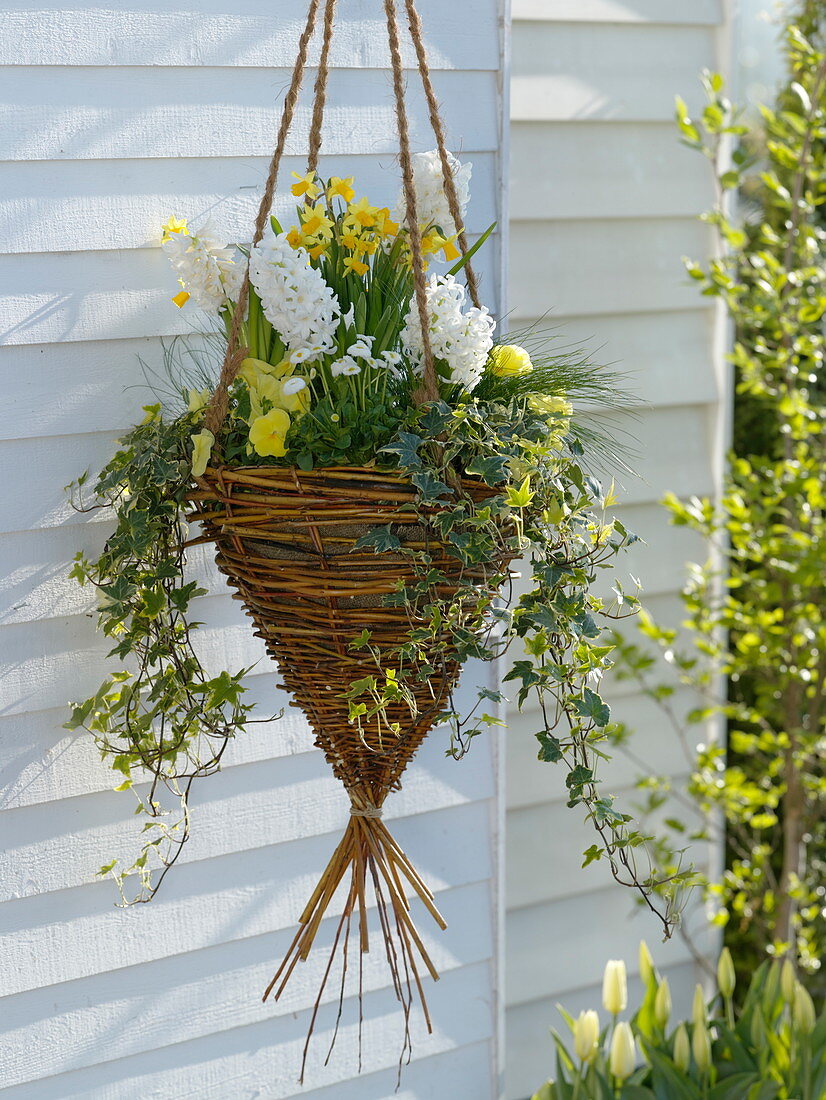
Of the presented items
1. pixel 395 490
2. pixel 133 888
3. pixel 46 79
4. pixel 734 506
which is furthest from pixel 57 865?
pixel 734 506

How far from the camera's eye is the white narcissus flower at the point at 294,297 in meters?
0.96

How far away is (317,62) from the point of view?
129cm

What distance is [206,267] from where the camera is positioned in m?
1.06

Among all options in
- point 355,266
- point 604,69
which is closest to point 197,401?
point 355,266

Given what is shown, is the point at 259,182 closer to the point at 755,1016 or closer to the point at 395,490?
the point at 395,490

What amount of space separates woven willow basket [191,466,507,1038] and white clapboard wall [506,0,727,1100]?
914 millimetres

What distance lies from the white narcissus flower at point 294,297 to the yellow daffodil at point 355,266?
59 mm

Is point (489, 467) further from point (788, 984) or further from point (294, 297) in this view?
point (788, 984)

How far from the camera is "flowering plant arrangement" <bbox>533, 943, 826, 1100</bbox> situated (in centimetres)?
134

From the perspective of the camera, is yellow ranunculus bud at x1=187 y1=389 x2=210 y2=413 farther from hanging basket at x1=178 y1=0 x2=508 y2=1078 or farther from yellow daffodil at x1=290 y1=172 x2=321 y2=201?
yellow daffodil at x1=290 y1=172 x2=321 y2=201

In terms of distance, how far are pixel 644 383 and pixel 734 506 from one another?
277 mm

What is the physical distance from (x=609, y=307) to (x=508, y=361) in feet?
3.13

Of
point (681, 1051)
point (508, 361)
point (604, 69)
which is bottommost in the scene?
point (681, 1051)

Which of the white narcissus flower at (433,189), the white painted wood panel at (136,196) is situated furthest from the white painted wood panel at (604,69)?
the white narcissus flower at (433,189)
